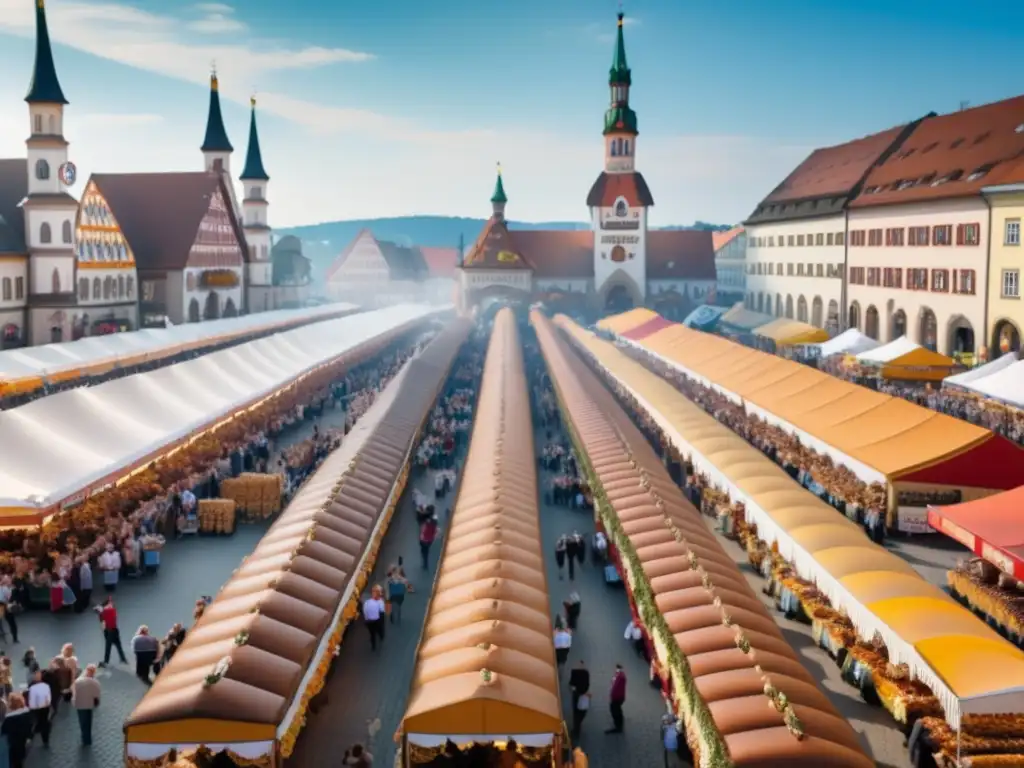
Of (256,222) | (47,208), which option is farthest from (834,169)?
(47,208)

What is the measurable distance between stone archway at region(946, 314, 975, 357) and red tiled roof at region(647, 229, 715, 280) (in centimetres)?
5560

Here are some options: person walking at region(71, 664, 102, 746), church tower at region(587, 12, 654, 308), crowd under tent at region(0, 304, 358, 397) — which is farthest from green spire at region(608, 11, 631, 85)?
person walking at region(71, 664, 102, 746)

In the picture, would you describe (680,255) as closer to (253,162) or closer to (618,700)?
(253,162)

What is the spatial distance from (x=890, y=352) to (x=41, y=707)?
4076 centimetres

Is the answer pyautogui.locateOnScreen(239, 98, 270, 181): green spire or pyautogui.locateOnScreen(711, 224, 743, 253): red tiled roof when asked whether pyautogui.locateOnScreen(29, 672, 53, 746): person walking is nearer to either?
pyautogui.locateOnScreen(239, 98, 270, 181): green spire

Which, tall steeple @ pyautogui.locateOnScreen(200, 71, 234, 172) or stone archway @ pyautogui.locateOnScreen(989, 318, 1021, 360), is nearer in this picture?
stone archway @ pyautogui.locateOnScreen(989, 318, 1021, 360)

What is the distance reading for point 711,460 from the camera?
1281 inches

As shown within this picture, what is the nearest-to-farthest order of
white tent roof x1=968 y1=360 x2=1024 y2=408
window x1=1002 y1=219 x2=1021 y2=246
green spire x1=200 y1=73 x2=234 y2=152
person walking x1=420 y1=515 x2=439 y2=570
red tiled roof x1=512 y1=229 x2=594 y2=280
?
person walking x1=420 y1=515 x2=439 y2=570
white tent roof x1=968 y1=360 x2=1024 y2=408
window x1=1002 y1=219 x2=1021 y2=246
green spire x1=200 y1=73 x2=234 y2=152
red tiled roof x1=512 y1=229 x2=594 y2=280

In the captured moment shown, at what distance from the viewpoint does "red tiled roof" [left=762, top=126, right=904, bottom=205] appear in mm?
75269

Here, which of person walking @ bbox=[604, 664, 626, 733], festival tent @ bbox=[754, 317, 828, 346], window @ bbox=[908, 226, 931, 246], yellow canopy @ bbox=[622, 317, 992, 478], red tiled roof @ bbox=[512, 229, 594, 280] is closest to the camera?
person walking @ bbox=[604, 664, 626, 733]

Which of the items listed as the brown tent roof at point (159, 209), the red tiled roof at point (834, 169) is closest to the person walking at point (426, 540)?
the brown tent roof at point (159, 209)

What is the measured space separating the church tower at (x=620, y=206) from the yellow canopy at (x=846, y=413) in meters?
53.4

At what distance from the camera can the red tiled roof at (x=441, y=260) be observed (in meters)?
177

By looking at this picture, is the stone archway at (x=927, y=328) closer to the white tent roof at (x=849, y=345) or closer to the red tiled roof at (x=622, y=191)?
the white tent roof at (x=849, y=345)
